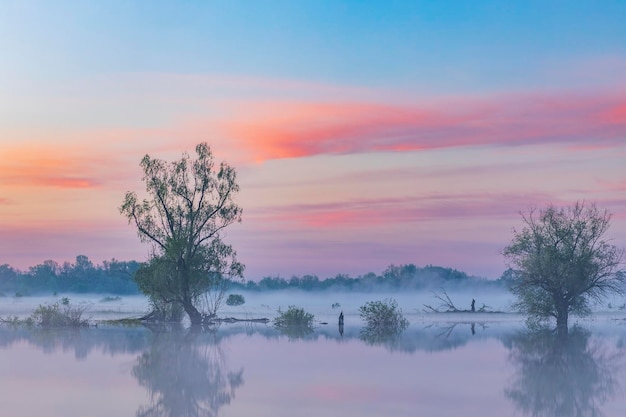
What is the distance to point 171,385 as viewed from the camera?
854 inches

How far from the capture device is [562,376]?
78.3ft

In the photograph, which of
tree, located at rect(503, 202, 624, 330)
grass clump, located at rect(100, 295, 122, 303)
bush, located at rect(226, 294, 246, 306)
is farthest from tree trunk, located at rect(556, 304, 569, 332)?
grass clump, located at rect(100, 295, 122, 303)

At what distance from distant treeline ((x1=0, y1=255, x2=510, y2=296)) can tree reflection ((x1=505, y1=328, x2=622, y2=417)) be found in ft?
221

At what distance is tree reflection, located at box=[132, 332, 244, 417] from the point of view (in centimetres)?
1820

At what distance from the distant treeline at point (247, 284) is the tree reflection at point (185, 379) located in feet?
225

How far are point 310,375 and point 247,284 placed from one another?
3061 inches

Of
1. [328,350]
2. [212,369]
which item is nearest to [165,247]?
[328,350]

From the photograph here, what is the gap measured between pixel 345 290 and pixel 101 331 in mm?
64020

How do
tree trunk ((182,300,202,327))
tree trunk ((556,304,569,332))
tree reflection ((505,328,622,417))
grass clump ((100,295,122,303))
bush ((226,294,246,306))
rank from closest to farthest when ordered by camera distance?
tree reflection ((505,328,622,417)) < tree trunk ((556,304,569,332)) < tree trunk ((182,300,202,327)) < bush ((226,294,246,306)) < grass clump ((100,295,122,303))

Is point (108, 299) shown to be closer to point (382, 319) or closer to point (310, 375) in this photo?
point (382, 319)

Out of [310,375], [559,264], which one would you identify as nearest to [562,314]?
[559,264]

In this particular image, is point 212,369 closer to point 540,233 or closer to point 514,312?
point 540,233

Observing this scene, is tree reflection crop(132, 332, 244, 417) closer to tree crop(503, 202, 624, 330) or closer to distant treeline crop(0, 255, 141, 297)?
tree crop(503, 202, 624, 330)

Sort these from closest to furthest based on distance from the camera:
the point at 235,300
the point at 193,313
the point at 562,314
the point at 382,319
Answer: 1. the point at 382,319
2. the point at 562,314
3. the point at 193,313
4. the point at 235,300
